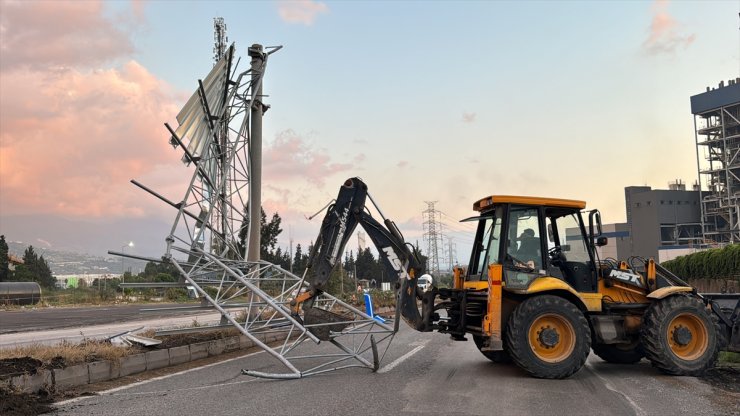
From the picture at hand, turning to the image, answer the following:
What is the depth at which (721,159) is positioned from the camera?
8344cm

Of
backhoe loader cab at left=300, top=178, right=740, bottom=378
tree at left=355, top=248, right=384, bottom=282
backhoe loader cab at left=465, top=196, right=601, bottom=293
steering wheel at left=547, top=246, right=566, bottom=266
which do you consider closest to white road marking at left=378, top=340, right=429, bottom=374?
backhoe loader cab at left=300, top=178, right=740, bottom=378

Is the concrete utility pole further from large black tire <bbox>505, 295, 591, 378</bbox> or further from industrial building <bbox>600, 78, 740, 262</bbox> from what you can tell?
industrial building <bbox>600, 78, 740, 262</bbox>

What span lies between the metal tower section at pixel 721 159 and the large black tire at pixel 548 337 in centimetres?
8193

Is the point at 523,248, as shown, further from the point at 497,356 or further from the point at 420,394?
the point at 420,394

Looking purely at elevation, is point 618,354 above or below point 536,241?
below

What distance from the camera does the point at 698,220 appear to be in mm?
85812

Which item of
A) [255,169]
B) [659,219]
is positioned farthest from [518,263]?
[659,219]

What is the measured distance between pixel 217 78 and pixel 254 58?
2.41m

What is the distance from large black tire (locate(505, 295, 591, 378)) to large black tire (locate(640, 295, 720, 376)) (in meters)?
1.18

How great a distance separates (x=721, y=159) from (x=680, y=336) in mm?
87413

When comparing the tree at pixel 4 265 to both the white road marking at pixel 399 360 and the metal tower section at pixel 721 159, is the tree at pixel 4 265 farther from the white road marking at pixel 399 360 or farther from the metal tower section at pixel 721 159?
the metal tower section at pixel 721 159

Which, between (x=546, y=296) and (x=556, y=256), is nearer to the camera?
(x=546, y=296)

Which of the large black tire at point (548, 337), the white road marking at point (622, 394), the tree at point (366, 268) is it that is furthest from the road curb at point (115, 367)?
the tree at point (366, 268)

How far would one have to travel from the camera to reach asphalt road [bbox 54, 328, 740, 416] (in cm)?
711
